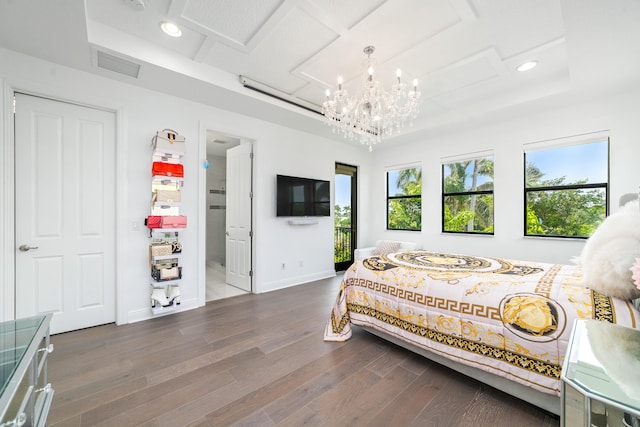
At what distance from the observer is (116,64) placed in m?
2.44

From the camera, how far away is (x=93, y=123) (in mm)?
2670

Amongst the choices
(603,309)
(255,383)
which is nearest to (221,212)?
(255,383)

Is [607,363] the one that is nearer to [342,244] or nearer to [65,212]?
[65,212]

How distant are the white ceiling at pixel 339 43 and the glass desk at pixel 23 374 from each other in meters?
2.09

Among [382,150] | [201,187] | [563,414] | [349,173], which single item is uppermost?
[382,150]

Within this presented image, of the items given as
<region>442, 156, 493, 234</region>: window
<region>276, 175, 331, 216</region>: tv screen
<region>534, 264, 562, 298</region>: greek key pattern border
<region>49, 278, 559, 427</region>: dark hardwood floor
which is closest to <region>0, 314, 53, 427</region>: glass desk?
<region>49, 278, 559, 427</region>: dark hardwood floor

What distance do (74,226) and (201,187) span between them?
128 cm

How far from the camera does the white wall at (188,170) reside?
2.42 meters

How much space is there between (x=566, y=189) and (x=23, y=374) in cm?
514

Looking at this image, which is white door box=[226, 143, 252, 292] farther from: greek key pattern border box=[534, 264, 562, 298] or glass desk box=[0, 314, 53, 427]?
greek key pattern border box=[534, 264, 562, 298]

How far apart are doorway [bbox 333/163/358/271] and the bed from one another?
276 centimetres

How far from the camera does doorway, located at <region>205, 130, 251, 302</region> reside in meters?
4.07

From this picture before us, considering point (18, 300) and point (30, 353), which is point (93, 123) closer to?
point (18, 300)

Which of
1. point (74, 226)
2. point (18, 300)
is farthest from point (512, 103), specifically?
point (18, 300)
